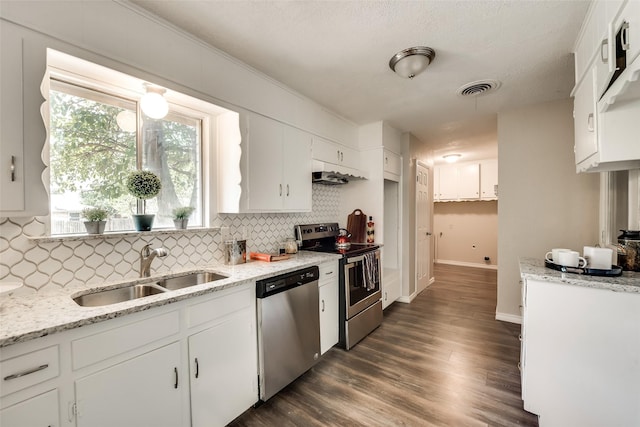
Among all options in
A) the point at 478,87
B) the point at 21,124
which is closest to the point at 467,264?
the point at 478,87

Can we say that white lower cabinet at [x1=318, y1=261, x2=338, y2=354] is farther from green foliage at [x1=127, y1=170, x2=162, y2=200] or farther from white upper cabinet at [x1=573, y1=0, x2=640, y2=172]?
white upper cabinet at [x1=573, y1=0, x2=640, y2=172]

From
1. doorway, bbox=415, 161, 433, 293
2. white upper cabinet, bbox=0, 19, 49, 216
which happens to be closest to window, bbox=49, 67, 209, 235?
white upper cabinet, bbox=0, 19, 49, 216

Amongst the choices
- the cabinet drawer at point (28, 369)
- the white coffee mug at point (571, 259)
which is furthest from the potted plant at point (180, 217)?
the white coffee mug at point (571, 259)

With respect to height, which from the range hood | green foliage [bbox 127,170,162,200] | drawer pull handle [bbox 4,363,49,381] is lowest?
drawer pull handle [bbox 4,363,49,381]

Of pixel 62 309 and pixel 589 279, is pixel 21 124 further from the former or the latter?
pixel 589 279

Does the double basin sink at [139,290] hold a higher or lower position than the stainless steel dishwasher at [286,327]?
higher

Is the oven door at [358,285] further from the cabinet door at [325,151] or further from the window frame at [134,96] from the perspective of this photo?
the window frame at [134,96]

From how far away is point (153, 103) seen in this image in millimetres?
1693

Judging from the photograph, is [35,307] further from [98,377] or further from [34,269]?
[98,377]

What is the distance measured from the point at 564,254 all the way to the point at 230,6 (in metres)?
2.65

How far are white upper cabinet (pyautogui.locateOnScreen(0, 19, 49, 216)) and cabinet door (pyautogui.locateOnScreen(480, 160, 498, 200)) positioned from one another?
23.3ft

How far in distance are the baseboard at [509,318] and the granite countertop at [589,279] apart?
6.10 ft

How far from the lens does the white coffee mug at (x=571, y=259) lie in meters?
1.72

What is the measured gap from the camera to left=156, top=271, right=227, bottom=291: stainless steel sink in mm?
1823
